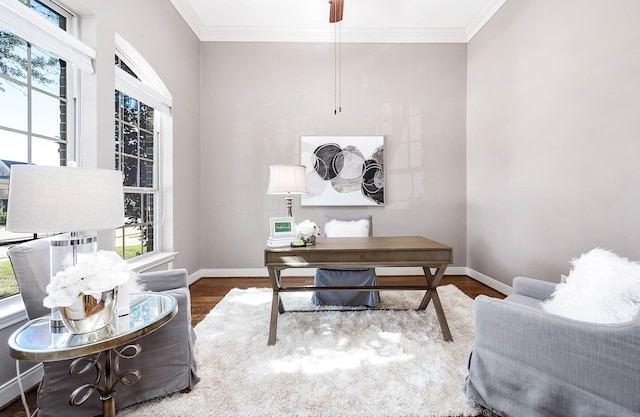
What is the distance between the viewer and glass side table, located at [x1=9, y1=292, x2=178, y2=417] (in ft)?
3.32

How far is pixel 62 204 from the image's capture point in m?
1.08

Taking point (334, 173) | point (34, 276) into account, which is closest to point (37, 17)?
point (34, 276)

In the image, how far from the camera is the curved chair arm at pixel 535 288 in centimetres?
177

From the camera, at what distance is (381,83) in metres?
4.01

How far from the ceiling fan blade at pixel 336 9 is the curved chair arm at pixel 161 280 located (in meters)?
3.03

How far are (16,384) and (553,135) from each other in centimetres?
420

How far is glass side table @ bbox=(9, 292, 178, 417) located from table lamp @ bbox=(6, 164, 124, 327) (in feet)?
0.37

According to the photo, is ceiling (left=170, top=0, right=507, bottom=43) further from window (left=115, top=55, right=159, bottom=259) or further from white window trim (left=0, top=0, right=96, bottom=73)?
white window trim (left=0, top=0, right=96, bottom=73)

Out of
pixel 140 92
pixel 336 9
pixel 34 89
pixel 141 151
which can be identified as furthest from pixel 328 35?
pixel 34 89

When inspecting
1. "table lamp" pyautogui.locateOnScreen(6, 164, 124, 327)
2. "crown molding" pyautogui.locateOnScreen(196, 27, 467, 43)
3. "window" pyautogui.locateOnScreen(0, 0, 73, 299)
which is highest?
"crown molding" pyautogui.locateOnScreen(196, 27, 467, 43)

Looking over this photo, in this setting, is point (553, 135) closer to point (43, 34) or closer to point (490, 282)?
point (490, 282)

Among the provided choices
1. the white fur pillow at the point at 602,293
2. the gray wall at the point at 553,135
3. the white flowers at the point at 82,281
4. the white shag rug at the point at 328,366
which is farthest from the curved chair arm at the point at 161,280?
the gray wall at the point at 553,135

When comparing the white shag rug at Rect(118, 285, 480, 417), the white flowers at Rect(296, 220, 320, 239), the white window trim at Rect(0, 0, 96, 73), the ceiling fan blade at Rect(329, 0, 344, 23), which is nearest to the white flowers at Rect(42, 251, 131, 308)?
the white shag rug at Rect(118, 285, 480, 417)

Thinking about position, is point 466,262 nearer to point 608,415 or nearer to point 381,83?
point 381,83
